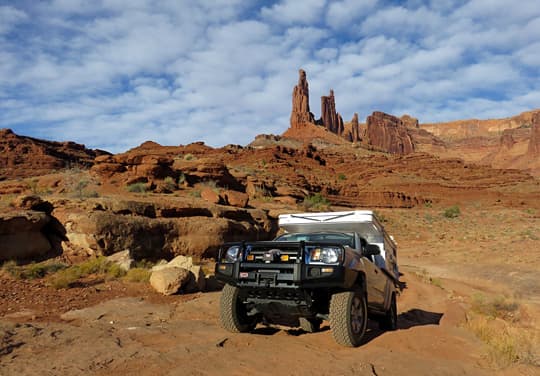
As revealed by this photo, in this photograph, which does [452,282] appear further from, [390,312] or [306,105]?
[306,105]

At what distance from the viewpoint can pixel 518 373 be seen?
4301 mm

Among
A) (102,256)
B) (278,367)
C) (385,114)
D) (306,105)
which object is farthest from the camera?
(385,114)

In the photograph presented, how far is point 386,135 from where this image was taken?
169 m

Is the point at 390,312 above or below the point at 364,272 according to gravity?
below

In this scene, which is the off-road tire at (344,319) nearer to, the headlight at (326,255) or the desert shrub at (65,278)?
the headlight at (326,255)

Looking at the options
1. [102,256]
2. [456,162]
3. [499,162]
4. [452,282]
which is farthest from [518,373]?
[499,162]

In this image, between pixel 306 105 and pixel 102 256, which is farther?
pixel 306 105

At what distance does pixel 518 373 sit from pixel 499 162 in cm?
18056

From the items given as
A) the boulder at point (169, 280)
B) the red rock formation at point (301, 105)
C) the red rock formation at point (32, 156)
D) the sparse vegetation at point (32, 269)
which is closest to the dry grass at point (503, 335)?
the boulder at point (169, 280)

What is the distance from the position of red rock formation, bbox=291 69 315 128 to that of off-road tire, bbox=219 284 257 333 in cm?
12642

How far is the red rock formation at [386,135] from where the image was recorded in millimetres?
166125

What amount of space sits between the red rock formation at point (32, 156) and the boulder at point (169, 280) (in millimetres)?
53096

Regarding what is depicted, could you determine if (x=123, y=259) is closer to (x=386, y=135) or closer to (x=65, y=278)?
(x=65, y=278)

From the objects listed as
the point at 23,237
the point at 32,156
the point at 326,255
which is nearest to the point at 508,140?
the point at 32,156
